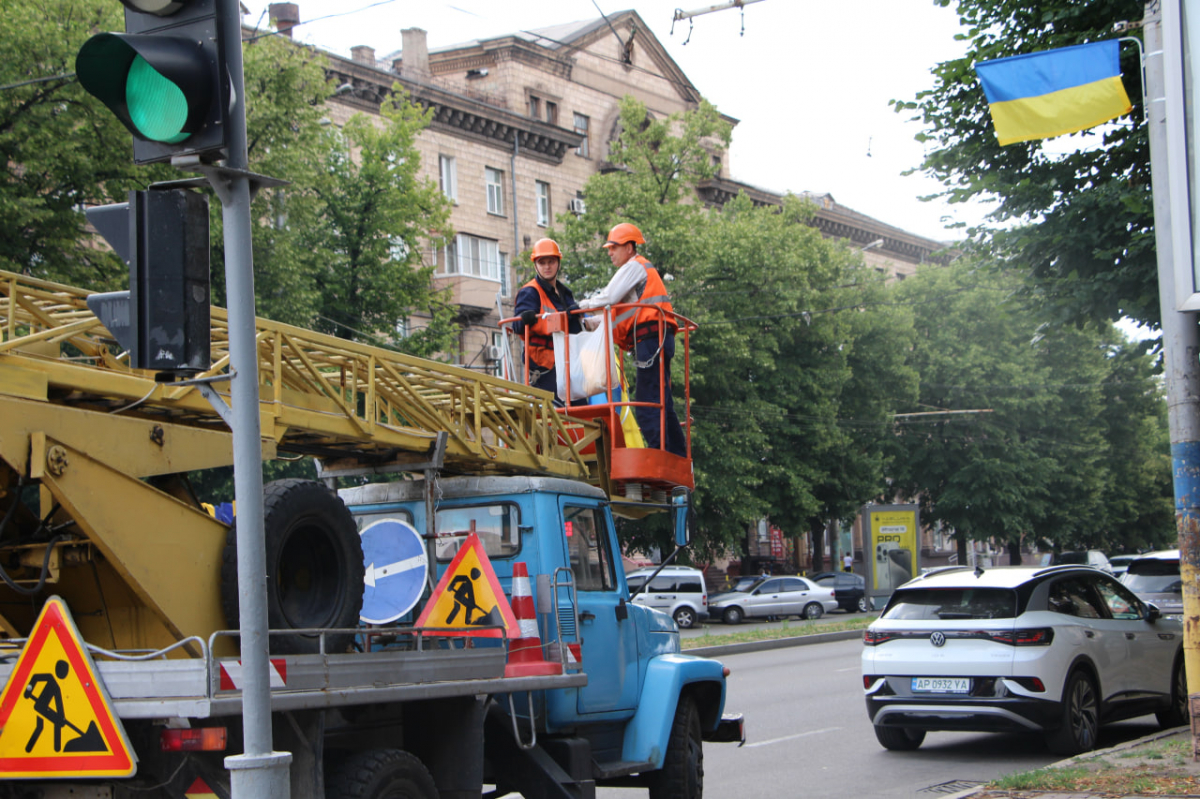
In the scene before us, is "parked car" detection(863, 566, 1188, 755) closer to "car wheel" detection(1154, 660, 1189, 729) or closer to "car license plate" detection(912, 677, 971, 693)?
"car license plate" detection(912, 677, 971, 693)

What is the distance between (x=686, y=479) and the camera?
9.31m

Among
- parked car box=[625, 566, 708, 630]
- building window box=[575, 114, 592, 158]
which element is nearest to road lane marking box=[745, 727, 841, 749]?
parked car box=[625, 566, 708, 630]

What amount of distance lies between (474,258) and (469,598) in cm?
3553

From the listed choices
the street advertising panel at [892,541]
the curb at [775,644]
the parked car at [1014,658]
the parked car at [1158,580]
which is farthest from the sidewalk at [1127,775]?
the street advertising panel at [892,541]

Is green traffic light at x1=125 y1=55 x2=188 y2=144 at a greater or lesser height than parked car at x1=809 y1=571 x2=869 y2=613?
greater

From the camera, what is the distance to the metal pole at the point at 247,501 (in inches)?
157

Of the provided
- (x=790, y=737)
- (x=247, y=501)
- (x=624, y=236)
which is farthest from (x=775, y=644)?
(x=247, y=501)

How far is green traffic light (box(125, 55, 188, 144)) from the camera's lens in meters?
3.86

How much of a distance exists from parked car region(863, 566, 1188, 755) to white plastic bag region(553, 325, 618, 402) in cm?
373

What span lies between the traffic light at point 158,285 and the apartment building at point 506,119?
104 ft

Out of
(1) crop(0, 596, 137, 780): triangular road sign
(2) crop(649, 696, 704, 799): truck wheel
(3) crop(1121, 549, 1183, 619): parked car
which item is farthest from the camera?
(3) crop(1121, 549, 1183, 619): parked car

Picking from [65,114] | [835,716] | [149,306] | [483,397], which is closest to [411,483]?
[483,397]

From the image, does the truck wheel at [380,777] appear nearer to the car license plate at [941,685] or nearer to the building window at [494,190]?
the car license plate at [941,685]

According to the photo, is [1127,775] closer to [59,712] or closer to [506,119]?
[59,712]
